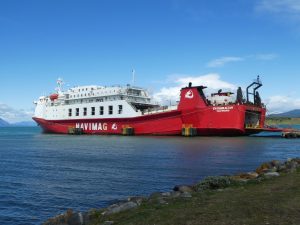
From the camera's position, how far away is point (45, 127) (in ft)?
277

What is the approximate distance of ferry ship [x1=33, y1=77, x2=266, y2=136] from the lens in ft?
176

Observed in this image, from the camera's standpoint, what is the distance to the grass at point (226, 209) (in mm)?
8891

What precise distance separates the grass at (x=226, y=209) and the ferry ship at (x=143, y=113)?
40.7m

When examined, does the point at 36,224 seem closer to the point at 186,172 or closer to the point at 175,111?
the point at 186,172

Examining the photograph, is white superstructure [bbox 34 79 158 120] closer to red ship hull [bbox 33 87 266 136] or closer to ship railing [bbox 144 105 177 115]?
ship railing [bbox 144 105 177 115]

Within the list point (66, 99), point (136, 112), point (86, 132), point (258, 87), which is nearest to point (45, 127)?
point (66, 99)

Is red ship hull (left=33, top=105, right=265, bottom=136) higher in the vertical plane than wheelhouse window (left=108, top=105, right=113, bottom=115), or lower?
lower

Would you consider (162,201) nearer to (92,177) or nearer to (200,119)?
(92,177)

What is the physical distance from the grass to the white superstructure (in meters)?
52.0

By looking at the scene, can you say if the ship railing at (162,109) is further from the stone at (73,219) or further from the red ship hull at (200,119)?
the stone at (73,219)

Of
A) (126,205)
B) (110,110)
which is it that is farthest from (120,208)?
(110,110)

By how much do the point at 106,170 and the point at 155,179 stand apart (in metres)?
5.51

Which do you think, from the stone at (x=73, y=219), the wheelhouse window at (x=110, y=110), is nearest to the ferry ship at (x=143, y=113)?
the wheelhouse window at (x=110, y=110)

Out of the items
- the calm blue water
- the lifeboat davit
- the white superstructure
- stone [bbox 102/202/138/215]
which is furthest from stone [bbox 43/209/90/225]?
the lifeboat davit
